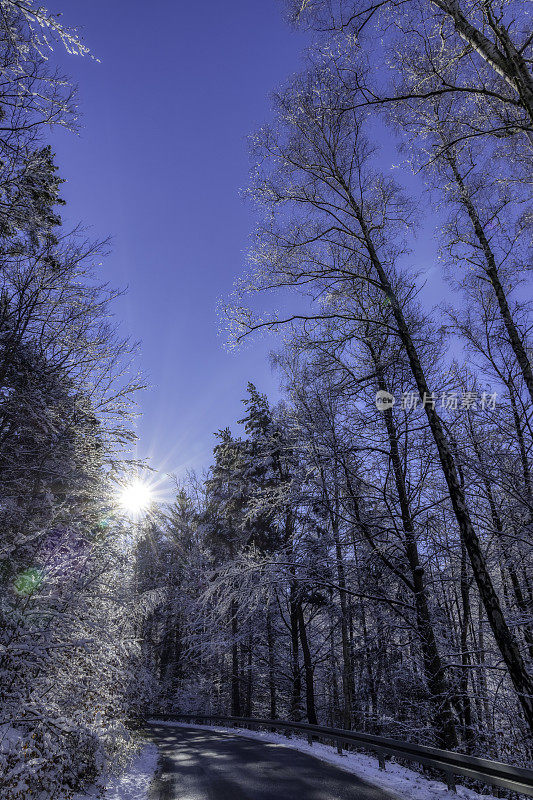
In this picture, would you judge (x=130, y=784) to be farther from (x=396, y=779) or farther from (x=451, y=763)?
(x=451, y=763)

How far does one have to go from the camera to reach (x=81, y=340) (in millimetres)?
10633

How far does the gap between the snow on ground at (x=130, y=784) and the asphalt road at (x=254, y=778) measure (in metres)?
0.26

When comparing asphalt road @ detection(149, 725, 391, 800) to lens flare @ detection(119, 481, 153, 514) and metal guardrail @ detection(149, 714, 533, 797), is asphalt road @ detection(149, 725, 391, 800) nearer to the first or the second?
metal guardrail @ detection(149, 714, 533, 797)

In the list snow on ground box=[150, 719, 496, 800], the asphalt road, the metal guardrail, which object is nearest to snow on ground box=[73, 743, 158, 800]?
the asphalt road

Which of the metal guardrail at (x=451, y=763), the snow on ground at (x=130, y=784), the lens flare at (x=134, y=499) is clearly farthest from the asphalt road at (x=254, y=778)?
the lens flare at (x=134, y=499)

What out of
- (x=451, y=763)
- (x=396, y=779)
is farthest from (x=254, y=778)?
(x=451, y=763)

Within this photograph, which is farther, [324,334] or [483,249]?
[483,249]

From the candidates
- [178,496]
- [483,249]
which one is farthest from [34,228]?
[178,496]

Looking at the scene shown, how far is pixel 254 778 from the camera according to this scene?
25.3 ft

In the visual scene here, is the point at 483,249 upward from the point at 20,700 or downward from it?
upward

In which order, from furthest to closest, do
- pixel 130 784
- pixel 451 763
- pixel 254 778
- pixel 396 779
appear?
pixel 130 784 < pixel 254 778 < pixel 396 779 < pixel 451 763

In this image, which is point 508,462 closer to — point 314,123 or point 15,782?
point 314,123

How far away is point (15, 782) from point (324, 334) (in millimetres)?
8796

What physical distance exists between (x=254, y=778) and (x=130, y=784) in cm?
269
